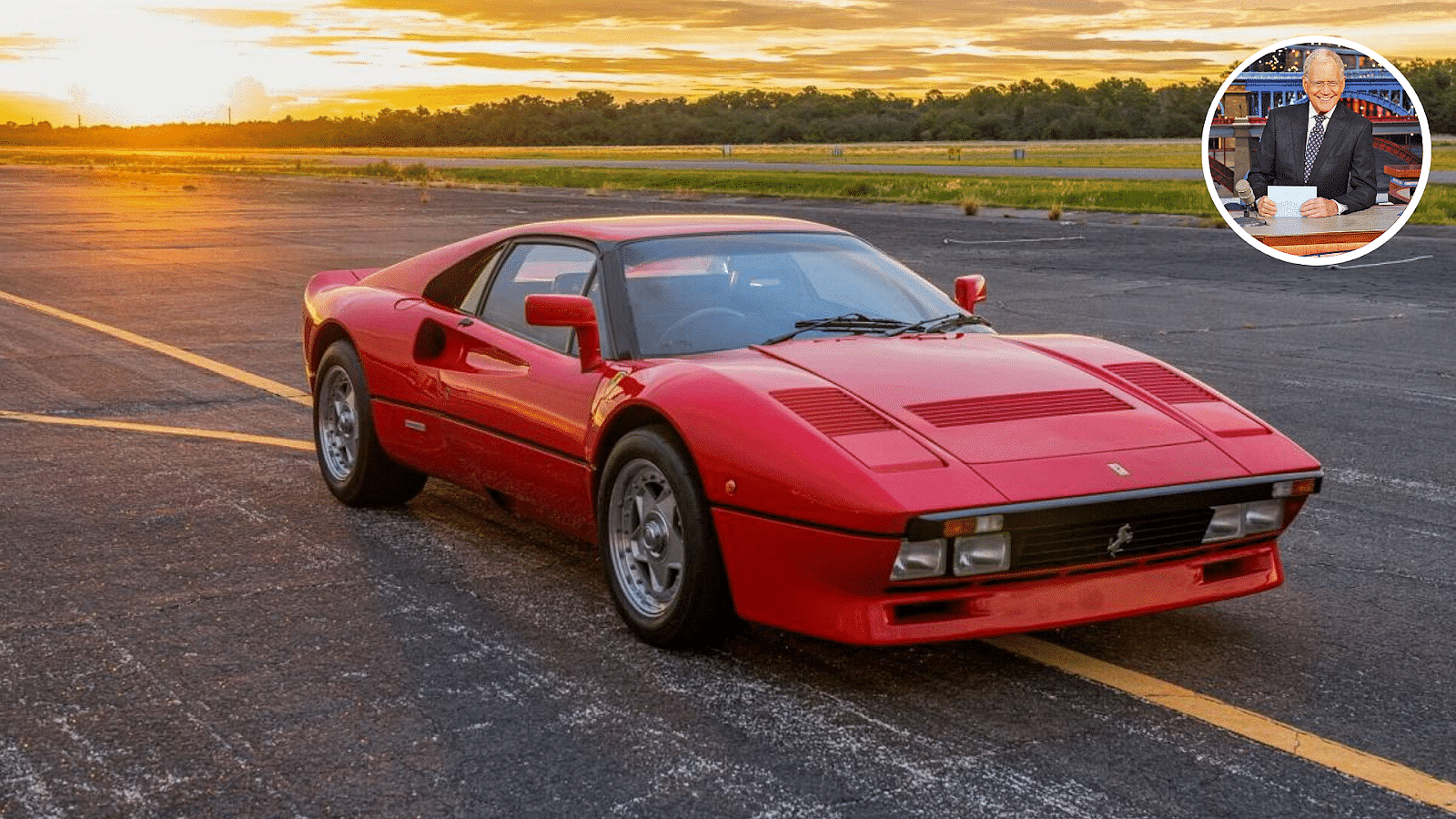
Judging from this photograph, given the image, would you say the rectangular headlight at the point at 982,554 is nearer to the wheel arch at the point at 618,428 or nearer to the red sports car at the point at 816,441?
the red sports car at the point at 816,441

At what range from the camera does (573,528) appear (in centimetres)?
554

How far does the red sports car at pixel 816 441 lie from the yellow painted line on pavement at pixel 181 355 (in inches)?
134

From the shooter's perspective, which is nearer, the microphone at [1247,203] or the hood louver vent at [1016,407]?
the hood louver vent at [1016,407]

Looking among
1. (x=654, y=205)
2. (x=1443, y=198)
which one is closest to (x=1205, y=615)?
(x=1443, y=198)

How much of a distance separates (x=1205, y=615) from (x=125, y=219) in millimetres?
Result: 29004

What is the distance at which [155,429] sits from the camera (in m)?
8.73

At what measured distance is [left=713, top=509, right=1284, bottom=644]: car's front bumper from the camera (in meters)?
4.37

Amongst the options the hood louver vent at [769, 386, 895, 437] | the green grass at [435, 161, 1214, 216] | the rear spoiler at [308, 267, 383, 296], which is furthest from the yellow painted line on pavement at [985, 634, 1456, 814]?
the green grass at [435, 161, 1214, 216]

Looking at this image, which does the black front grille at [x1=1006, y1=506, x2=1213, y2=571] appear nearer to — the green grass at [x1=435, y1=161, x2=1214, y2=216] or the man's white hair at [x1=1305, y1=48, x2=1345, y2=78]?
the man's white hair at [x1=1305, y1=48, x2=1345, y2=78]

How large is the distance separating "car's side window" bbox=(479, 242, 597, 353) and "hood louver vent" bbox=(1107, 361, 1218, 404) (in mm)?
1854

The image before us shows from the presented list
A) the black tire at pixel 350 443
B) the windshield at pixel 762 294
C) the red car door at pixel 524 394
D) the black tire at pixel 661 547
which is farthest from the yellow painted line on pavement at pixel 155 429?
the black tire at pixel 661 547

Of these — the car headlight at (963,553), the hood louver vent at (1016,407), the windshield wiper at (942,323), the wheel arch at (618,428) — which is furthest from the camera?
the windshield wiper at (942,323)

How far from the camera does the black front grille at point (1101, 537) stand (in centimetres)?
438

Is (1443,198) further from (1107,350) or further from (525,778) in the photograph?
(525,778)
